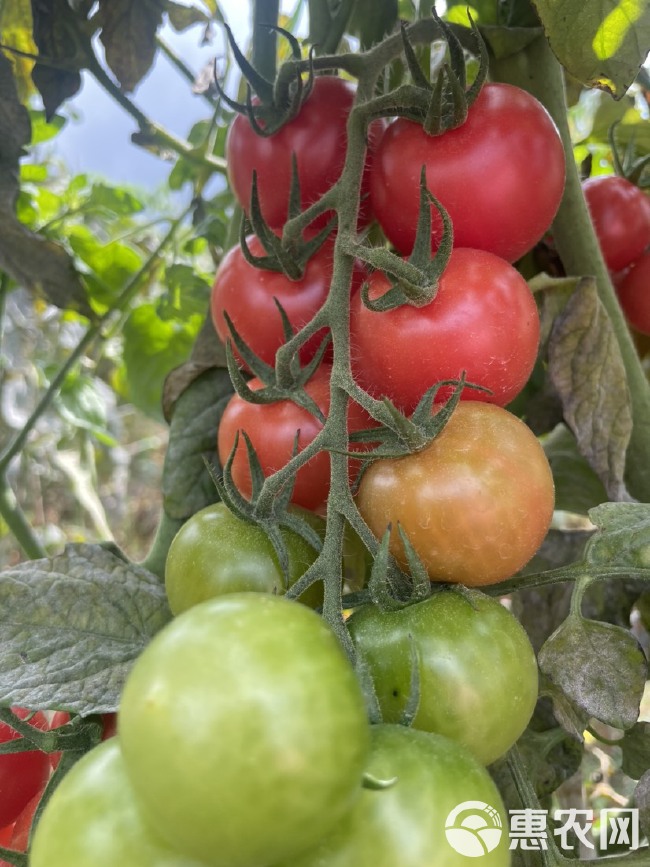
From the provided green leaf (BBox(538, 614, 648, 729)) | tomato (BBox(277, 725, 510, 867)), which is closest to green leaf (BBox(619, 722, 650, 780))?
green leaf (BBox(538, 614, 648, 729))

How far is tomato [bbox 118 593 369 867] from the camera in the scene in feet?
0.71

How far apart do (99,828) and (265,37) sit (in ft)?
1.87

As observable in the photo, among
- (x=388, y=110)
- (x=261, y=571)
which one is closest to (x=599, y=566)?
(x=261, y=571)

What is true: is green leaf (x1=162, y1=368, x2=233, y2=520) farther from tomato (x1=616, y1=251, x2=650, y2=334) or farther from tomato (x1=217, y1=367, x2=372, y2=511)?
tomato (x1=616, y1=251, x2=650, y2=334)

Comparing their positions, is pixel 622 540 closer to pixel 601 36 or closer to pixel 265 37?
pixel 601 36

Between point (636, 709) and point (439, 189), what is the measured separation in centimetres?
31

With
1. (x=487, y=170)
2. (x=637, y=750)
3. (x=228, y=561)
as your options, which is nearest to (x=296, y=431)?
(x=228, y=561)

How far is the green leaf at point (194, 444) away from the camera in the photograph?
555 millimetres

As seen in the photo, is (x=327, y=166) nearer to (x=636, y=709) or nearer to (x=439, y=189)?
(x=439, y=189)

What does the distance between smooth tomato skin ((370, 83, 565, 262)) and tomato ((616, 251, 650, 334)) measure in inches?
7.4

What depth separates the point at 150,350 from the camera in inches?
36.5

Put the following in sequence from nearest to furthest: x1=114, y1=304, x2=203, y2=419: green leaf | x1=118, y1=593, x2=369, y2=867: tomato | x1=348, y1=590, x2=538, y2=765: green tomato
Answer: x1=118, y1=593, x2=369, y2=867: tomato, x1=348, y1=590, x2=538, y2=765: green tomato, x1=114, y1=304, x2=203, y2=419: green leaf

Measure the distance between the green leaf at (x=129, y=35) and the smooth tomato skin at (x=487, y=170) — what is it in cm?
29

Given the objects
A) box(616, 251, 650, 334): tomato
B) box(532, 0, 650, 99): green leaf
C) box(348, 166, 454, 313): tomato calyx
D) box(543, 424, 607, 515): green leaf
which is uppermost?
box(532, 0, 650, 99): green leaf
